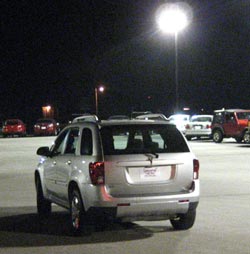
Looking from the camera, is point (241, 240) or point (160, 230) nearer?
point (241, 240)

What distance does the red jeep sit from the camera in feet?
104

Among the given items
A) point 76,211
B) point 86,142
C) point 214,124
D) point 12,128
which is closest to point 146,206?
point 76,211

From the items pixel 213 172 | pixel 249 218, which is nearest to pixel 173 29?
pixel 213 172

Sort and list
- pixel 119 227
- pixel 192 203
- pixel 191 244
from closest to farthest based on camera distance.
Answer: pixel 191 244 → pixel 192 203 → pixel 119 227

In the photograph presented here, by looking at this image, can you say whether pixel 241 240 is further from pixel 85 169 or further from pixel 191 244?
pixel 85 169

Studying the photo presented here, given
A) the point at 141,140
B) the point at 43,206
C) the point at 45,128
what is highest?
the point at 141,140

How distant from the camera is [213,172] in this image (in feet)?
56.7

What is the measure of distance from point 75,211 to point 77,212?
9 centimetres

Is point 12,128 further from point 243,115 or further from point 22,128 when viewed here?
point 243,115

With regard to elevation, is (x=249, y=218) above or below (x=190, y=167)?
below

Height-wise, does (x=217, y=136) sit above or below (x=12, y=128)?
above

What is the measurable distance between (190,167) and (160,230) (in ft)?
3.78

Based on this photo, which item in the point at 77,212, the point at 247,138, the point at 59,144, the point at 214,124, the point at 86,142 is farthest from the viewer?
the point at 214,124

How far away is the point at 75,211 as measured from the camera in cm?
850
